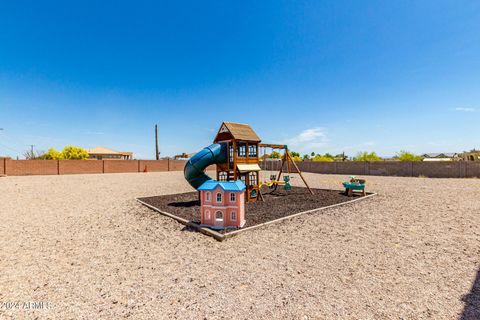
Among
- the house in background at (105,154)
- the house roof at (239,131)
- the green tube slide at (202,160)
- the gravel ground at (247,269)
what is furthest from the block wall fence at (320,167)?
the house in background at (105,154)

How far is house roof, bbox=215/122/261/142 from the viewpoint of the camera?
9.91 meters

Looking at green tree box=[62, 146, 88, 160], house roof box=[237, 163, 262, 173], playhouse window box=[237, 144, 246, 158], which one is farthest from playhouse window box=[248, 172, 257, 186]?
green tree box=[62, 146, 88, 160]

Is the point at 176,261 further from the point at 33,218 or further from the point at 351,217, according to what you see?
the point at 33,218

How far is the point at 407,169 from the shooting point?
2586 centimetres

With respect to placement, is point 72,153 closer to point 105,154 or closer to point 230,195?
point 105,154

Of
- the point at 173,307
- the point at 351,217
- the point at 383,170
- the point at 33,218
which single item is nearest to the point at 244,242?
the point at 173,307

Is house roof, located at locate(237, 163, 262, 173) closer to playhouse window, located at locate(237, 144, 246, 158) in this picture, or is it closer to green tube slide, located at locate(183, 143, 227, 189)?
playhouse window, located at locate(237, 144, 246, 158)

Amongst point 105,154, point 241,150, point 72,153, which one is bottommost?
point 241,150

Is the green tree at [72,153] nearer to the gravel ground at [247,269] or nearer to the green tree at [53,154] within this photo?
the green tree at [53,154]

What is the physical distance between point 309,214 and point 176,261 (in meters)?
5.48

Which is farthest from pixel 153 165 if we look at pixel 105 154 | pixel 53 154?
pixel 105 154

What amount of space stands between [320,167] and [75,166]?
36756 millimetres

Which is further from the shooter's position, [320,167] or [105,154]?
[105,154]

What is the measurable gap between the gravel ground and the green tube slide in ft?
9.04
